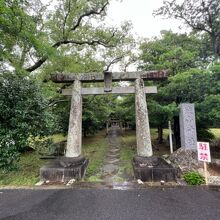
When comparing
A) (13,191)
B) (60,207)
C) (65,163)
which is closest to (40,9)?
(65,163)

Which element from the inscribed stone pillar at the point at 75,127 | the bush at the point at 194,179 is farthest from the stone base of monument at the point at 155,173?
the inscribed stone pillar at the point at 75,127

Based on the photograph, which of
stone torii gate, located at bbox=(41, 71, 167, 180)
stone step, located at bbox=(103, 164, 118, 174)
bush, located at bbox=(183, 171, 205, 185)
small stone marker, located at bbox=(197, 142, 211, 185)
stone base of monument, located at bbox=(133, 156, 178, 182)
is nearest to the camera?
small stone marker, located at bbox=(197, 142, 211, 185)

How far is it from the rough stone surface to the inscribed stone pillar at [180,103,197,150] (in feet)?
0.79

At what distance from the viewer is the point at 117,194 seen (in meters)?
4.34

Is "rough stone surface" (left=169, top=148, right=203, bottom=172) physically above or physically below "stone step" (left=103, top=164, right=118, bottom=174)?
above

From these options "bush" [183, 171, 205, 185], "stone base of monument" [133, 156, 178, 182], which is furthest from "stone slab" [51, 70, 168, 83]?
"bush" [183, 171, 205, 185]

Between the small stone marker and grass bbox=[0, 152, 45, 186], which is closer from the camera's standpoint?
the small stone marker

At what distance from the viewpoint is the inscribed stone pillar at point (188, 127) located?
22.7 ft

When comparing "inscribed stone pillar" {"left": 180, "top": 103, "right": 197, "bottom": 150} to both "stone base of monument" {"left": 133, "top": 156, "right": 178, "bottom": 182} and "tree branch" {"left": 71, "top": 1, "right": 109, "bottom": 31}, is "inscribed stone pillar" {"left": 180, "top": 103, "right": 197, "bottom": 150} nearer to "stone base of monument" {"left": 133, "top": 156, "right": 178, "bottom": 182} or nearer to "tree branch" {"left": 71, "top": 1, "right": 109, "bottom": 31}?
"stone base of monument" {"left": 133, "top": 156, "right": 178, "bottom": 182}

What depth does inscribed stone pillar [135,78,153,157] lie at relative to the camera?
6105mm

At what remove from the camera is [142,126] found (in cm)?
625

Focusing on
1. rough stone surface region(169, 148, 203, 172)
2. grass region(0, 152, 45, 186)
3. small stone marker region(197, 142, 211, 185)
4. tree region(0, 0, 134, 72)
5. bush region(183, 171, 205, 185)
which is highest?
tree region(0, 0, 134, 72)

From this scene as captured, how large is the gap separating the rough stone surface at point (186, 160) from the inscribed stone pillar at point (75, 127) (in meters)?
4.11

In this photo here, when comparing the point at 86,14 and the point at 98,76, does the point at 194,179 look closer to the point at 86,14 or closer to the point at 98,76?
the point at 98,76
